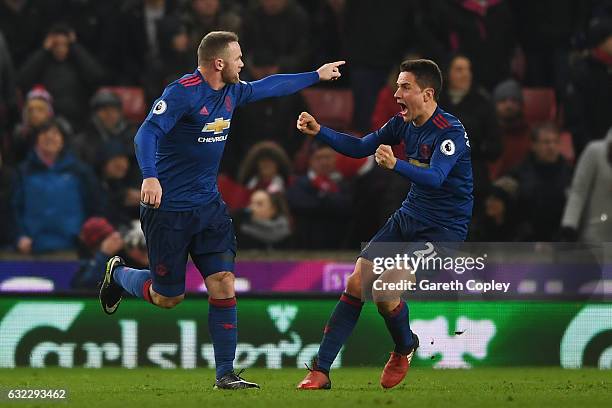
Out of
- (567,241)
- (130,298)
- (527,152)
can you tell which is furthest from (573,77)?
(130,298)

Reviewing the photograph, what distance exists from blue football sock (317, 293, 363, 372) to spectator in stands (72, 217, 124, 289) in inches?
132

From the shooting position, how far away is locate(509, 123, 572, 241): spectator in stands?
1374 cm

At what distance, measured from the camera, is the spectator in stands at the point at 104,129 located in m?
14.2

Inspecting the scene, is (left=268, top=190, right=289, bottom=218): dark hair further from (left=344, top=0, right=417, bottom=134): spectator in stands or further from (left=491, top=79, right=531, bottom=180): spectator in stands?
(left=491, top=79, right=531, bottom=180): spectator in stands

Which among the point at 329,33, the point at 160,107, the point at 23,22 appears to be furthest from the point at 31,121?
the point at 160,107

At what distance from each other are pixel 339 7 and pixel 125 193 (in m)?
3.19

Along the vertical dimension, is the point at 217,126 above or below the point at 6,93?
below

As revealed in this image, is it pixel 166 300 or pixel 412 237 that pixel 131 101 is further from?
pixel 412 237

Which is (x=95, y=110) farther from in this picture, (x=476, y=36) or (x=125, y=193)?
(x=476, y=36)

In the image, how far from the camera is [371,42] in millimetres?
14664

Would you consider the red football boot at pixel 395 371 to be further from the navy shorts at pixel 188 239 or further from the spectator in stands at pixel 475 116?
the spectator in stands at pixel 475 116

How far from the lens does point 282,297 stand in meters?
11.9

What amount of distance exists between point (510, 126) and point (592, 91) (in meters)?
0.90

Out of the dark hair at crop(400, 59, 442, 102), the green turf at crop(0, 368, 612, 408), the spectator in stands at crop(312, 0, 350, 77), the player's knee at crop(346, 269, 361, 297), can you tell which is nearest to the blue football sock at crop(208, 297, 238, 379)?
the green turf at crop(0, 368, 612, 408)
